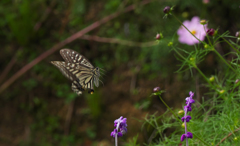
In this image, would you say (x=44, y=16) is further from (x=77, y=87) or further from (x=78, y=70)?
(x=77, y=87)

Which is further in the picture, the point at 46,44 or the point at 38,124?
Result: the point at 46,44

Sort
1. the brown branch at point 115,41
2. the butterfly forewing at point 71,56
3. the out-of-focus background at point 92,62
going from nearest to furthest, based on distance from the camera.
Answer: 1. the butterfly forewing at point 71,56
2. the out-of-focus background at point 92,62
3. the brown branch at point 115,41

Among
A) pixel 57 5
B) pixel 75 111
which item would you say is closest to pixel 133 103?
pixel 75 111

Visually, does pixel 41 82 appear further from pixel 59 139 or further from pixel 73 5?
pixel 73 5

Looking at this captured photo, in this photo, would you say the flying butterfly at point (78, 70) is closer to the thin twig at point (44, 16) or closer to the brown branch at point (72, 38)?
the brown branch at point (72, 38)

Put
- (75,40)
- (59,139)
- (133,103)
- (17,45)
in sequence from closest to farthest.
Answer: (133,103), (59,139), (75,40), (17,45)

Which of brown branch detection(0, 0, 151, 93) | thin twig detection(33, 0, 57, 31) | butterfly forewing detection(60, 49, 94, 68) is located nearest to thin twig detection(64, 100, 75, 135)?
brown branch detection(0, 0, 151, 93)

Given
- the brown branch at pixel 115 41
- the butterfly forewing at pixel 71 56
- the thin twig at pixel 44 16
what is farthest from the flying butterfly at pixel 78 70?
the thin twig at pixel 44 16
